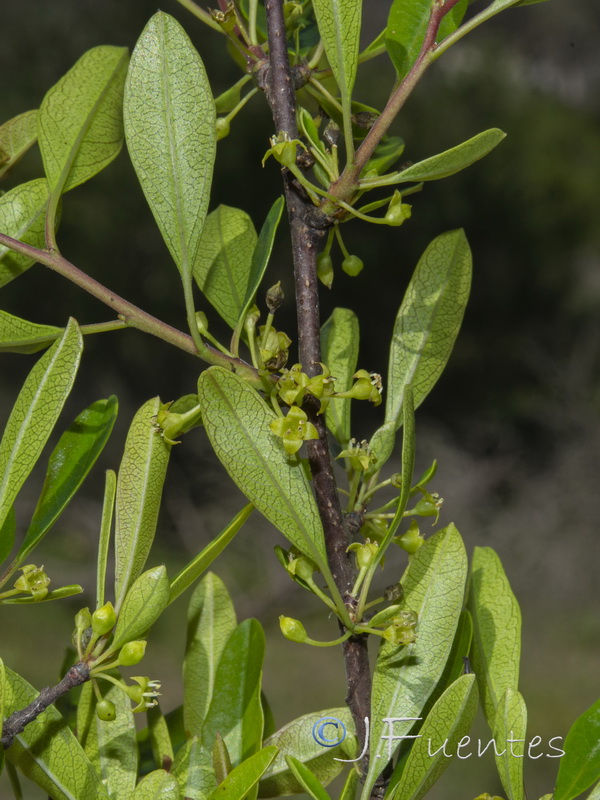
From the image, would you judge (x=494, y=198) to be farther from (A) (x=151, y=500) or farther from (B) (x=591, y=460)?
(A) (x=151, y=500)

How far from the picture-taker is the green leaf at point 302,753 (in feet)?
1.09

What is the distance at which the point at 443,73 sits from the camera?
303 centimetres

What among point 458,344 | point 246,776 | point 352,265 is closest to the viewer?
point 246,776

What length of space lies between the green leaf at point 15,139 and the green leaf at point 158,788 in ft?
1.00

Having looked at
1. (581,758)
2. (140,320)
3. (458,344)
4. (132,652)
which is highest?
(140,320)

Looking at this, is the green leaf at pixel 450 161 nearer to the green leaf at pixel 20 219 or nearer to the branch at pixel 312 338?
the branch at pixel 312 338

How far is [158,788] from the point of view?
0.89ft

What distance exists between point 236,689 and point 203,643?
0.05 m

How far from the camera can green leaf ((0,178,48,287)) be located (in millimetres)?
352

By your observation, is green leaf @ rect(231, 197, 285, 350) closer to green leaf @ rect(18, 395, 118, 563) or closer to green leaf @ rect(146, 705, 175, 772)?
green leaf @ rect(18, 395, 118, 563)

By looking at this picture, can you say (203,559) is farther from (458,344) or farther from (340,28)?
(458,344)

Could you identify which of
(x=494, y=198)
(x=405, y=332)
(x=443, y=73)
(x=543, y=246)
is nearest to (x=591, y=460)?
(x=543, y=246)

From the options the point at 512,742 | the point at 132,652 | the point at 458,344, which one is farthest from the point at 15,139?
the point at 458,344

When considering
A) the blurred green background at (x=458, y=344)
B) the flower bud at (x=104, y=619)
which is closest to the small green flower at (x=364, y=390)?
the flower bud at (x=104, y=619)
